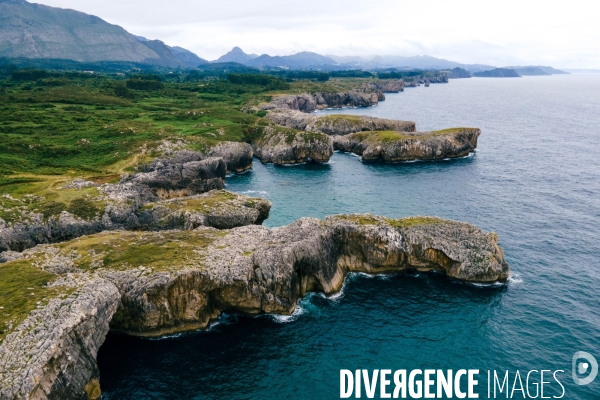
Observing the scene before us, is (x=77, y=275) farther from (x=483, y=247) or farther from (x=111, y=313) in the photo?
(x=483, y=247)

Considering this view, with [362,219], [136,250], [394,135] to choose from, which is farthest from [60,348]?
[394,135]

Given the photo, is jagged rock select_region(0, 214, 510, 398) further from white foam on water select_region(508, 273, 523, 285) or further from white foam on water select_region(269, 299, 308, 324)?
white foam on water select_region(508, 273, 523, 285)

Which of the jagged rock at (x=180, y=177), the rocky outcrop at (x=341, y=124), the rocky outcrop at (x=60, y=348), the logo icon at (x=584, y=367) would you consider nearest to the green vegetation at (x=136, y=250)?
the rocky outcrop at (x=60, y=348)

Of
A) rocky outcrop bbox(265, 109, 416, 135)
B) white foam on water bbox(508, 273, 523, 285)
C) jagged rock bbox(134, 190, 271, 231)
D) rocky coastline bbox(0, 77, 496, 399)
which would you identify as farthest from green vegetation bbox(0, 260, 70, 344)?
rocky outcrop bbox(265, 109, 416, 135)

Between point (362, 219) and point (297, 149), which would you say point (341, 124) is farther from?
point (362, 219)

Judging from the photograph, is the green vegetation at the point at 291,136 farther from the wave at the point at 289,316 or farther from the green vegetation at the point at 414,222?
the wave at the point at 289,316

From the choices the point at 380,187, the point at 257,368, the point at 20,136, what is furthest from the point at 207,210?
the point at 20,136
